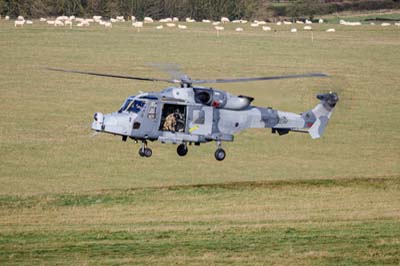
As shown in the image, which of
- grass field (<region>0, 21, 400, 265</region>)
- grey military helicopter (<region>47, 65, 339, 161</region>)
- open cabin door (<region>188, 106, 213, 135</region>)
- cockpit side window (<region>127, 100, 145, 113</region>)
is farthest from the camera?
open cabin door (<region>188, 106, 213, 135</region>)

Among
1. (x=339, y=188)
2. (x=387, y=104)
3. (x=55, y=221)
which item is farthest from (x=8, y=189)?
(x=387, y=104)

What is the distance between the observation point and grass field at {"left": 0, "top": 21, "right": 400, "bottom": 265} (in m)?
30.0

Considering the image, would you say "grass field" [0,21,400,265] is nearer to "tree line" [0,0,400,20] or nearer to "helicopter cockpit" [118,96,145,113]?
"helicopter cockpit" [118,96,145,113]

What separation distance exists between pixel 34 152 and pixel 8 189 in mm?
7977

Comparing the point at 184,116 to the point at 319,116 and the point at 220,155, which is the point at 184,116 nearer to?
the point at 220,155

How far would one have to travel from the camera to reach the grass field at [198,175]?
30.0 meters

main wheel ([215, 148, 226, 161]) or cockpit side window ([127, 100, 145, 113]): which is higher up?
cockpit side window ([127, 100, 145, 113])

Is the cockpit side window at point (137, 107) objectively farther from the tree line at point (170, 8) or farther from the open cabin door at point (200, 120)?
the tree line at point (170, 8)

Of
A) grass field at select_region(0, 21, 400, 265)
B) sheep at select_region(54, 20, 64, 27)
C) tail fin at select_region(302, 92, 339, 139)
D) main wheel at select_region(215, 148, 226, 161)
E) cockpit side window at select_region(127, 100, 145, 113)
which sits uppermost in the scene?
cockpit side window at select_region(127, 100, 145, 113)

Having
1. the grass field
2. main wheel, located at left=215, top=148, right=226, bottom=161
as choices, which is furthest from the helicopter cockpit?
main wheel, located at left=215, top=148, right=226, bottom=161

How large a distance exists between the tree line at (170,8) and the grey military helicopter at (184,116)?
248 ft

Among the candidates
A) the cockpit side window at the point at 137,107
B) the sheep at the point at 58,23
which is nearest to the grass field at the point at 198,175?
the cockpit side window at the point at 137,107

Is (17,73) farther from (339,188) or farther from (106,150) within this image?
(339,188)

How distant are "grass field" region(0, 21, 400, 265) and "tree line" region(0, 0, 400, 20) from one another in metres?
30.6
